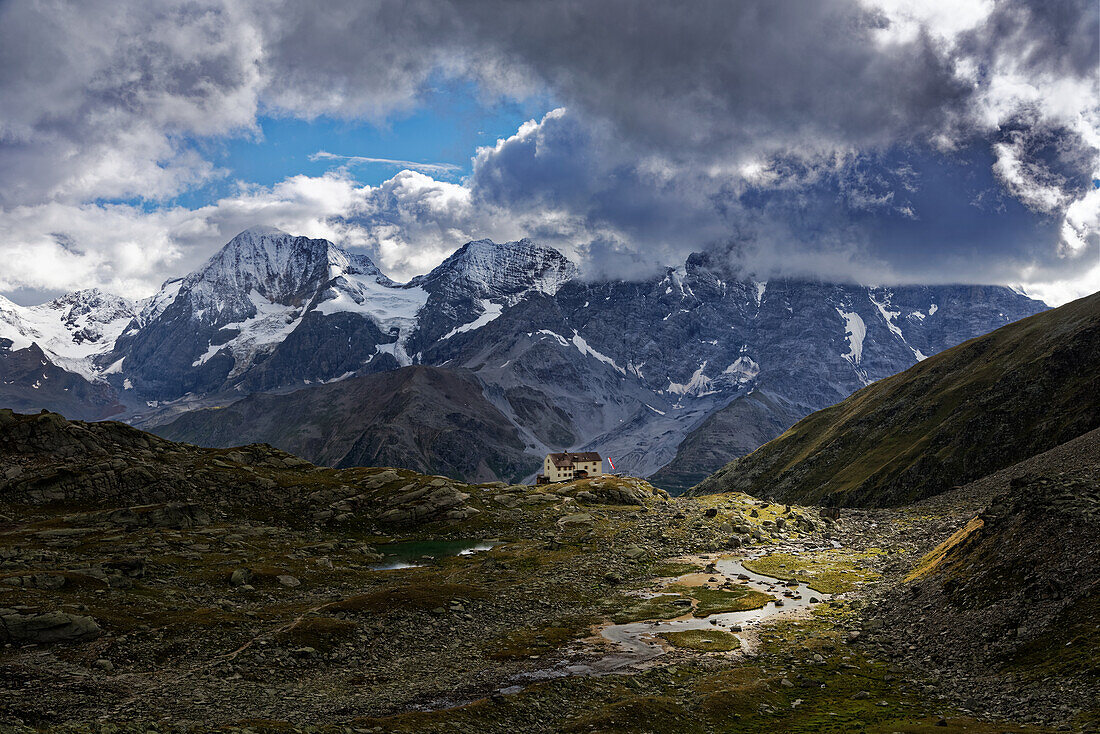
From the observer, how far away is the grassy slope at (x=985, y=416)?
475ft

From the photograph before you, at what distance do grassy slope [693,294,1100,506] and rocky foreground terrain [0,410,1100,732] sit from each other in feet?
130

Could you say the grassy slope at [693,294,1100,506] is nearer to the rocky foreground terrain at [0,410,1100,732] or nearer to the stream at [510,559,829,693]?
the rocky foreground terrain at [0,410,1100,732]

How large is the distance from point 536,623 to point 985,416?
141m

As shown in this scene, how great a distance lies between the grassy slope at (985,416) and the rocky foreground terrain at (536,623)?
39.6 m

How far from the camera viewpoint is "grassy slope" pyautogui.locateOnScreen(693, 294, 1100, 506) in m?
145

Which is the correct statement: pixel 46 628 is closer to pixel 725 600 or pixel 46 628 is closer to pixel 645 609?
pixel 645 609

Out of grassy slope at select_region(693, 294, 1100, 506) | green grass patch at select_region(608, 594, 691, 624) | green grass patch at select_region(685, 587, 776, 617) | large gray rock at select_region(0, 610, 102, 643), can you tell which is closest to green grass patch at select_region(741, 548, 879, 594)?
green grass patch at select_region(685, 587, 776, 617)

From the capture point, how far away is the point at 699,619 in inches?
2660

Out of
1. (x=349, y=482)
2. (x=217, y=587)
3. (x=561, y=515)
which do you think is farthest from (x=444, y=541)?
(x=217, y=587)

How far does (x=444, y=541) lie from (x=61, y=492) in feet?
202

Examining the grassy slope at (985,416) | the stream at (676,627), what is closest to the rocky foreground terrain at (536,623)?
the stream at (676,627)

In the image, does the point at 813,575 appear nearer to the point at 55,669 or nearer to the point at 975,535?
the point at 975,535

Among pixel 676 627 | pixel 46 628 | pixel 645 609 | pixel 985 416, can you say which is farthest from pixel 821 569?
pixel 985 416

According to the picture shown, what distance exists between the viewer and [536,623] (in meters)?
64.3
